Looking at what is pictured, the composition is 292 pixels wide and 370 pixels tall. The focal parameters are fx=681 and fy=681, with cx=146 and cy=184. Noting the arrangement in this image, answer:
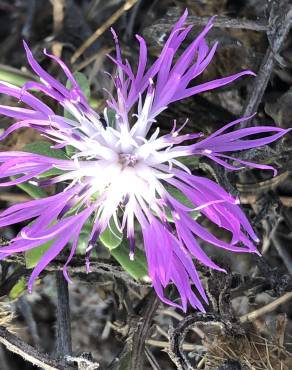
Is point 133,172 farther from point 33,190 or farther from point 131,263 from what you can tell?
point 33,190

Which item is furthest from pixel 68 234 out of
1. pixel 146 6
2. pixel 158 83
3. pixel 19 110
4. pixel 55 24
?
pixel 146 6

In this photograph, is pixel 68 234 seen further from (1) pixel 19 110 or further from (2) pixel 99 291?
(2) pixel 99 291

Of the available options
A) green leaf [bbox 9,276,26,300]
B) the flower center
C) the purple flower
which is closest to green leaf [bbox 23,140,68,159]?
the purple flower

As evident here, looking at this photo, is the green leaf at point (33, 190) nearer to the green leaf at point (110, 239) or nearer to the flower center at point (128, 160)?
the green leaf at point (110, 239)

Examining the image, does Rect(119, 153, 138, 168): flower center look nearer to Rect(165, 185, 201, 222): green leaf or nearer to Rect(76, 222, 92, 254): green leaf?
Rect(165, 185, 201, 222): green leaf

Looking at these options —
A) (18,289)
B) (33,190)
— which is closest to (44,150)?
(33,190)
